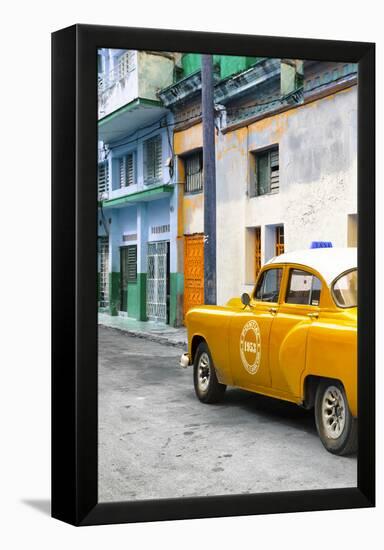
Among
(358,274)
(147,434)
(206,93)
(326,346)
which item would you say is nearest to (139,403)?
(147,434)

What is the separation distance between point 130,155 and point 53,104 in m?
0.74

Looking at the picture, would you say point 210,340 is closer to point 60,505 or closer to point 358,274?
point 358,274

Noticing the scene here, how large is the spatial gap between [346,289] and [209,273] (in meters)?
1.05

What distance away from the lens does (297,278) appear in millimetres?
6988

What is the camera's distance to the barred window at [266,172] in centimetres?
696

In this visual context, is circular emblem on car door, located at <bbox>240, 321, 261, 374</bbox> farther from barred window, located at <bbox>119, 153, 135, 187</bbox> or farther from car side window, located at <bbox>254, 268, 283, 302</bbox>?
barred window, located at <bbox>119, 153, 135, 187</bbox>

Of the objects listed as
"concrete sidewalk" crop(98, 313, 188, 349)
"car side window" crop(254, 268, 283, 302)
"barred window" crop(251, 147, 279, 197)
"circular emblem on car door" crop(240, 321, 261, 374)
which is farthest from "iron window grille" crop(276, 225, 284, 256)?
"concrete sidewalk" crop(98, 313, 188, 349)

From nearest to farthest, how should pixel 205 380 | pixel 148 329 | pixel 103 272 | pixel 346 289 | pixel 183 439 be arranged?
pixel 103 272
pixel 183 439
pixel 148 329
pixel 346 289
pixel 205 380

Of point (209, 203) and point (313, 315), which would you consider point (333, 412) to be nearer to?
point (313, 315)

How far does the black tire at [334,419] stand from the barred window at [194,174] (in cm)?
174

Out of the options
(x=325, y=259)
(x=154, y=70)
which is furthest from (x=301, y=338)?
(x=154, y=70)

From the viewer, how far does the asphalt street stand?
6.48 metres

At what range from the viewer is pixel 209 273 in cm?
688

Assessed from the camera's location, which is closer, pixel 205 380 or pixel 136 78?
pixel 136 78
